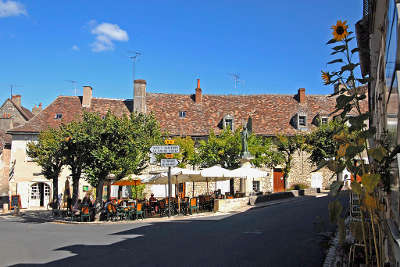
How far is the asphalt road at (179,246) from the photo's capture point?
308 inches

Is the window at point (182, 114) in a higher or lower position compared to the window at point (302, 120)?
higher

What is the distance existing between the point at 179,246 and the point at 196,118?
25287 mm

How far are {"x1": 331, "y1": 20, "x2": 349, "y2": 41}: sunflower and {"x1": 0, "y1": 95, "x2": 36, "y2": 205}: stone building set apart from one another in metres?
35.7

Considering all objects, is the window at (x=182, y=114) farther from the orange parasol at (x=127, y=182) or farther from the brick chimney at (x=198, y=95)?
the orange parasol at (x=127, y=182)

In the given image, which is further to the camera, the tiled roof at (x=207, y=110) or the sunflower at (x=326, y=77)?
the tiled roof at (x=207, y=110)

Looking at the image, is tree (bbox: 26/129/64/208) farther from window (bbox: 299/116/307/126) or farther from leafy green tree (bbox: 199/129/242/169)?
window (bbox: 299/116/307/126)

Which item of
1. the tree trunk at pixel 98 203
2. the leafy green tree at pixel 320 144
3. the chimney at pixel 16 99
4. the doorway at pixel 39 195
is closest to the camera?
the tree trunk at pixel 98 203

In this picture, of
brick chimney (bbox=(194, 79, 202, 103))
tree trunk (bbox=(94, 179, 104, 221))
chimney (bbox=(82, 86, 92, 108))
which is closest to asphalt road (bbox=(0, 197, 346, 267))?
tree trunk (bbox=(94, 179, 104, 221))

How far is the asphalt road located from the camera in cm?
783

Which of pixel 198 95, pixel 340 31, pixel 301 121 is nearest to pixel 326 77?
pixel 340 31

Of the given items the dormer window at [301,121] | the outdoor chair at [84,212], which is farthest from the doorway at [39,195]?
the dormer window at [301,121]

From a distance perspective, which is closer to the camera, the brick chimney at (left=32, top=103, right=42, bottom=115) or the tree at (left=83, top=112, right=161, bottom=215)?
the tree at (left=83, top=112, right=161, bottom=215)

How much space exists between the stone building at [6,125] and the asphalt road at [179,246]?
79.6ft

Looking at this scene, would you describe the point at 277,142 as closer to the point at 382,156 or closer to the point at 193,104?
the point at 193,104
